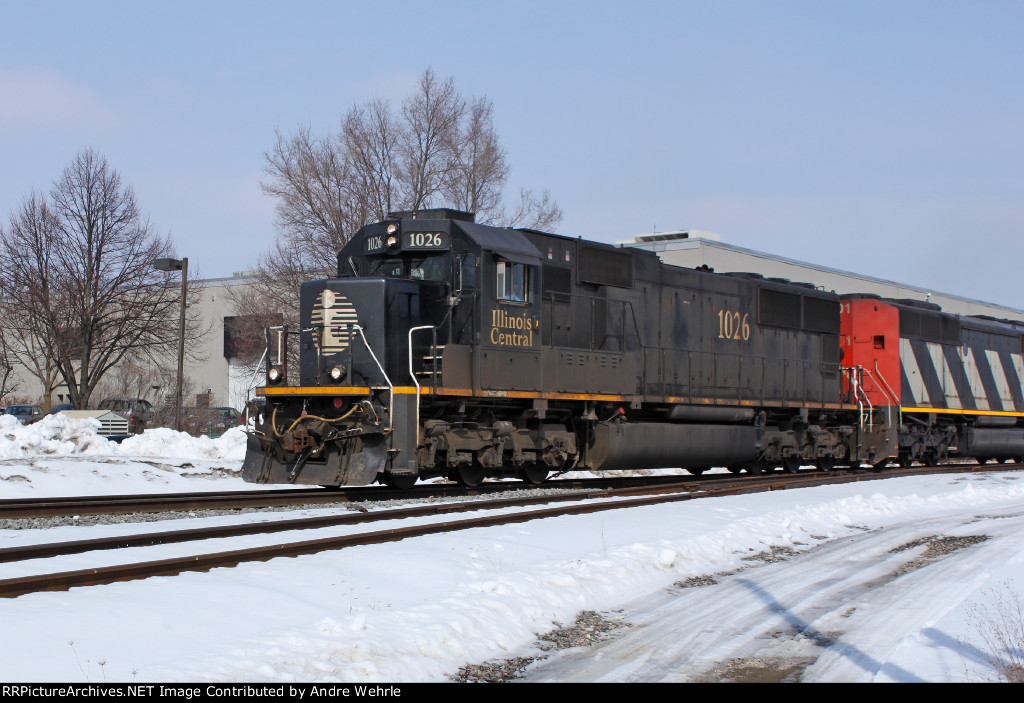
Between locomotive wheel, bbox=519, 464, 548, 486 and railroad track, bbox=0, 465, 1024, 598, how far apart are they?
179cm

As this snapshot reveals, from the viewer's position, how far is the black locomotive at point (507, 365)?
1217 centimetres

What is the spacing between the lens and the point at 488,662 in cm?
555

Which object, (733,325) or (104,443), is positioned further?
(104,443)

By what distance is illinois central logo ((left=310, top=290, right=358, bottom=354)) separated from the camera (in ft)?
41.1

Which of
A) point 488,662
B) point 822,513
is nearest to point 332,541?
point 488,662

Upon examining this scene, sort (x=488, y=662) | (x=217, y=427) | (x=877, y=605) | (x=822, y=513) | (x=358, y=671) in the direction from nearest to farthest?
1. (x=358, y=671)
2. (x=488, y=662)
3. (x=877, y=605)
4. (x=822, y=513)
5. (x=217, y=427)

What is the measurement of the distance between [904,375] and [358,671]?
19.1 meters

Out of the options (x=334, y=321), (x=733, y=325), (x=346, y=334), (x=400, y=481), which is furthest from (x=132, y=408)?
(x=346, y=334)

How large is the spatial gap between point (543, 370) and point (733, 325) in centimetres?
558

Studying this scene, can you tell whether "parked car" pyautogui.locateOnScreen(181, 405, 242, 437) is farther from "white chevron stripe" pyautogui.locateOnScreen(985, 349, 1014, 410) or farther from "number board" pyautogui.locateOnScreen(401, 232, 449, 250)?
"white chevron stripe" pyautogui.locateOnScreen(985, 349, 1014, 410)

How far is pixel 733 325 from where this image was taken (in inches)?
700

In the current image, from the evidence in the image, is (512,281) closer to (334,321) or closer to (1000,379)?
(334,321)

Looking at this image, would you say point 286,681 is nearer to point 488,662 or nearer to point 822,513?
point 488,662

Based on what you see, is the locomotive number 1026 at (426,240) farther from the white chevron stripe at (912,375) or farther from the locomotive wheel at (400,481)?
the white chevron stripe at (912,375)
